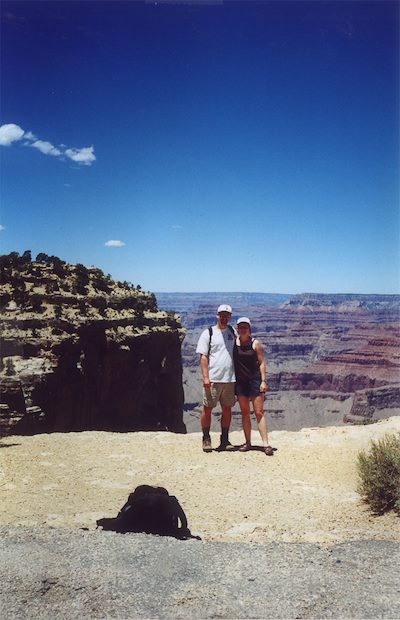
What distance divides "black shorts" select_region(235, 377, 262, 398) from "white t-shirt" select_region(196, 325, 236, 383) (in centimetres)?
23

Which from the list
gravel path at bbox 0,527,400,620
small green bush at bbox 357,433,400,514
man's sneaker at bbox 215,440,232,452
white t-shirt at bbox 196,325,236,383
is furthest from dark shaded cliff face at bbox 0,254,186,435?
small green bush at bbox 357,433,400,514

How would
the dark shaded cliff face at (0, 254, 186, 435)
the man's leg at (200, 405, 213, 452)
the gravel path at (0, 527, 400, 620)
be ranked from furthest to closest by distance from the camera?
the dark shaded cliff face at (0, 254, 186, 435), the man's leg at (200, 405, 213, 452), the gravel path at (0, 527, 400, 620)

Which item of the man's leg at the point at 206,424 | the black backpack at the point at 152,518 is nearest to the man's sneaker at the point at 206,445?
the man's leg at the point at 206,424

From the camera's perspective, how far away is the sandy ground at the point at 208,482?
5.72 meters

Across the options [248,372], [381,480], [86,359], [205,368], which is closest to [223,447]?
[248,372]

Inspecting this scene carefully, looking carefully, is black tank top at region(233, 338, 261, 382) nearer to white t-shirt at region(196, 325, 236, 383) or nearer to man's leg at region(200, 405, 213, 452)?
white t-shirt at region(196, 325, 236, 383)

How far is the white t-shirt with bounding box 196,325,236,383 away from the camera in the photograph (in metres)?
8.32

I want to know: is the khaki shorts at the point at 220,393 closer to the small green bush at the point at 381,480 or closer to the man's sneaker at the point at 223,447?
the man's sneaker at the point at 223,447

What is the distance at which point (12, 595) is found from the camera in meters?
3.80

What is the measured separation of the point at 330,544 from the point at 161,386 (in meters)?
24.8

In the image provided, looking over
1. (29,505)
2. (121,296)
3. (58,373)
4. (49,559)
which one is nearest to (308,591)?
(49,559)

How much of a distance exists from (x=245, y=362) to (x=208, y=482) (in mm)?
2072

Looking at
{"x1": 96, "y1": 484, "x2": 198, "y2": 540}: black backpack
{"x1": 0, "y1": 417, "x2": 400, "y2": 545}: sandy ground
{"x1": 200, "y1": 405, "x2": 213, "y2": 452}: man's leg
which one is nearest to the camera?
{"x1": 96, "y1": 484, "x2": 198, "y2": 540}: black backpack

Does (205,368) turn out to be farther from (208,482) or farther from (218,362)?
(208,482)
